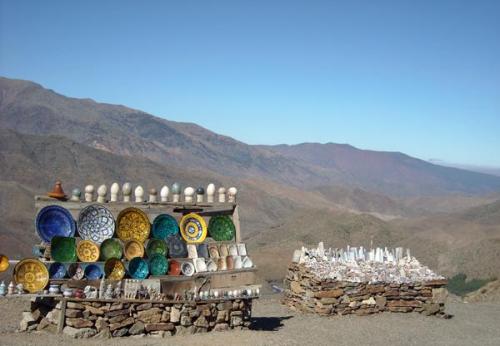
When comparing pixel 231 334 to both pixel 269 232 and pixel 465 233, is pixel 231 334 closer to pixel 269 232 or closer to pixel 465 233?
pixel 269 232

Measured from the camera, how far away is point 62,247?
1084cm

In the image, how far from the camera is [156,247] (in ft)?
37.9

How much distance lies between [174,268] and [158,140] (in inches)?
3593

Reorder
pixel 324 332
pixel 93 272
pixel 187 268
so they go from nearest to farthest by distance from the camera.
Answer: pixel 93 272 < pixel 187 268 < pixel 324 332

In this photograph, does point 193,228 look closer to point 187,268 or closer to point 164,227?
point 164,227

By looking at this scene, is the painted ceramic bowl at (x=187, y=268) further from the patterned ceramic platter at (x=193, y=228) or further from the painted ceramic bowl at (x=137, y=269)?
the painted ceramic bowl at (x=137, y=269)

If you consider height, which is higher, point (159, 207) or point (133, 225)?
point (159, 207)

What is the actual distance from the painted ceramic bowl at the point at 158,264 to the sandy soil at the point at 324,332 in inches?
52.0

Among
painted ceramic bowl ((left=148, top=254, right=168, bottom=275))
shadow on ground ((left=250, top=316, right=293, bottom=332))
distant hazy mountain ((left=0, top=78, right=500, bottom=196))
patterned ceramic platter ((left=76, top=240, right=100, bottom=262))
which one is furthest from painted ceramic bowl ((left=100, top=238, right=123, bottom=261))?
distant hazy mountain ((left=0, top=78, right=500, bottom=196))

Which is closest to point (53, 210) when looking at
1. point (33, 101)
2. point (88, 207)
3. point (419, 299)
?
point (88, 207)

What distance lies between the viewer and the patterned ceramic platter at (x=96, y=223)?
11102 millimetres

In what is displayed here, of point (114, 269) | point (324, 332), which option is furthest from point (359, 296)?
point (114, 269)

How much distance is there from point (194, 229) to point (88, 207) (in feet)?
7.26

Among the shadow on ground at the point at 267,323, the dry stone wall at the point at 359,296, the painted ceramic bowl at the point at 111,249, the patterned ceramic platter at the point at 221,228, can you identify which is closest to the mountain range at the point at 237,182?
the dry stone wall at the point at 359,296
